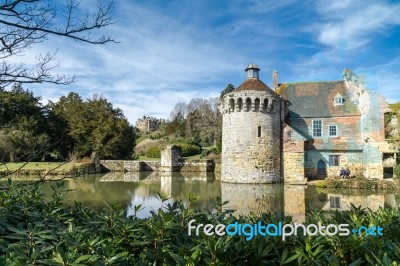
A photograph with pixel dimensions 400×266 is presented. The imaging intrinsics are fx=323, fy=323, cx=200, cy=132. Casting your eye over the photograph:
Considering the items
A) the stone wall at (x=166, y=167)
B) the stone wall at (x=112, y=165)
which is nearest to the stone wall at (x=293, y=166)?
the stone wall at (x=166, y=167)

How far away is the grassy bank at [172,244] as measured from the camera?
2137 mm

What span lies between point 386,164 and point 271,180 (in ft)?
32.6

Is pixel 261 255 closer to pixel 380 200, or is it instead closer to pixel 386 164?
pixel 380 200

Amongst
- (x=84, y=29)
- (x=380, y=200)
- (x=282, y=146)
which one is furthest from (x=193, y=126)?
(x=84, y=29)

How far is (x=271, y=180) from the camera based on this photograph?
853 inches

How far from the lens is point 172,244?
2.49 m

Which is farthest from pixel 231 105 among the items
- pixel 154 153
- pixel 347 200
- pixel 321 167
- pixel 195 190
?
pixel 154 153

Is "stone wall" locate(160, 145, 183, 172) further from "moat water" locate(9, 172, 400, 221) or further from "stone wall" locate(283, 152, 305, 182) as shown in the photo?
"moat water" locate(9, 172, 400, 221)

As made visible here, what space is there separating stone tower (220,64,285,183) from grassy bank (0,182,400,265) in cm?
1818

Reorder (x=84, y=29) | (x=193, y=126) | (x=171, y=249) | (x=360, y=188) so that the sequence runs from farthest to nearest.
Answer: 1. (x=193, y=126)
2. (x=360, y=188)
3. (x=84, y=29)
4. (x=171, y=249)

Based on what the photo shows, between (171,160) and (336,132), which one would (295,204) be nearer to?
(336,132)

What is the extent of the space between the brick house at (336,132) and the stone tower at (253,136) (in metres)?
1.22

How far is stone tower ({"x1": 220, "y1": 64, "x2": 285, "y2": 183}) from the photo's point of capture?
21453mm

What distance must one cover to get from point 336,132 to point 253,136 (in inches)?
248
